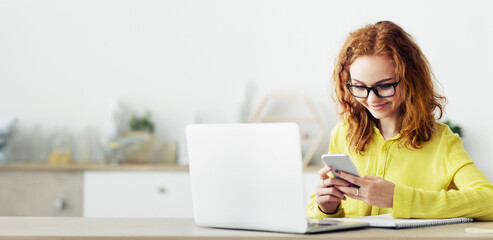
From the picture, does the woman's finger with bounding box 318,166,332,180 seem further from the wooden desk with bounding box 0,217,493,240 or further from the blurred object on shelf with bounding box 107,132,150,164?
the blurred object on shelf with bounding box 107,132,150,164

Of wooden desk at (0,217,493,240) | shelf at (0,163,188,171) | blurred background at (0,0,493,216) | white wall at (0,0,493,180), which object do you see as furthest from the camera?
white wall at (0,0,493,180)

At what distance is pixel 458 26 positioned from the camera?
3.70 meters

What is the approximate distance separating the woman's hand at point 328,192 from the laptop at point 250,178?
4.9 inches

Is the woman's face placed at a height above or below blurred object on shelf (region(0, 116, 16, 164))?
above

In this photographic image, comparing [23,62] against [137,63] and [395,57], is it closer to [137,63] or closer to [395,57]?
[137,63]

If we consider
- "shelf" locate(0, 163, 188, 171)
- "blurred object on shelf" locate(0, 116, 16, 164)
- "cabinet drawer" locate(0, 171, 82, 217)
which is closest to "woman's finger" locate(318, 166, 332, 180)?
"shelf" locate(0, 163, 188, 171)

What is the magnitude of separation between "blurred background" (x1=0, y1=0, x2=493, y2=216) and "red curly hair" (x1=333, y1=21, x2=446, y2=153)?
75.9 inches

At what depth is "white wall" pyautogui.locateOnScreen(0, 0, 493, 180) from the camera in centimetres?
385

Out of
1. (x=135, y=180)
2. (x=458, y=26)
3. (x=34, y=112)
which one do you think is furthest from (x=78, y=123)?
(x=458, y=26)

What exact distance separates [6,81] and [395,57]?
3.04 m

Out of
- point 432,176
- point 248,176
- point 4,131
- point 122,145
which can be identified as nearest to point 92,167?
point 122,145

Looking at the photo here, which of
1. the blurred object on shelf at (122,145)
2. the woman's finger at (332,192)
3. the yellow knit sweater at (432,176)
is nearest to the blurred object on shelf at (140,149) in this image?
the blurred object on shelf at (122,145)

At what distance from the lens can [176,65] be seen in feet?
13.1

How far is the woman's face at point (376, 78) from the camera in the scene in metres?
1.69
